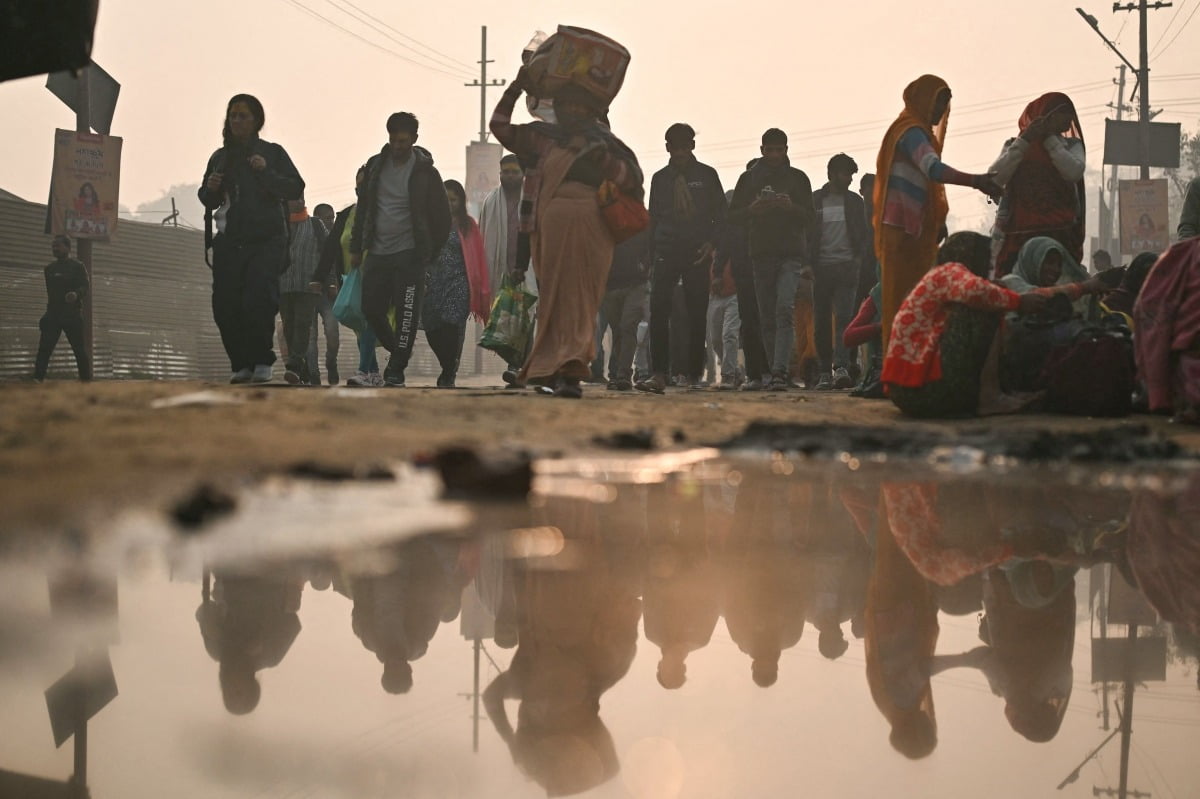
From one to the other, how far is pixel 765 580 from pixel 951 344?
4.47 m

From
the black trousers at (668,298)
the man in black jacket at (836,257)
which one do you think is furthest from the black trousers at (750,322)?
the man in black jacket at (836,257)

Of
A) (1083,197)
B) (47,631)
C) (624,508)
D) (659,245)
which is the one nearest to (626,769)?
(47,631)

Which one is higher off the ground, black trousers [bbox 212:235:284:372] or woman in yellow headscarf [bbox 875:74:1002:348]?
woman in yellow headscarf [bbox 875:74:1002:348]

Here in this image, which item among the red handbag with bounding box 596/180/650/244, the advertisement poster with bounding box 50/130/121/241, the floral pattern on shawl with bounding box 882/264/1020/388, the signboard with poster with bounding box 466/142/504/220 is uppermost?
the signboard with poster with bounding box 466/142/504/220

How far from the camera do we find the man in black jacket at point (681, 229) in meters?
11.4

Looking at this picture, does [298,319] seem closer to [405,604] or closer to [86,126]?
[86,126]

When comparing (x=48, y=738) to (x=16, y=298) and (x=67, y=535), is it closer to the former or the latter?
(x=67, y=535)

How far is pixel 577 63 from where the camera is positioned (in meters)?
7.95

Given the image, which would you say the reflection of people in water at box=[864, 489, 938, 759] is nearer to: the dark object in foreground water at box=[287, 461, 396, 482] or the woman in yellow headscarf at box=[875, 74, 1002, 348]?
the dark object in foreground water at box=[287, 461, 396, 482]

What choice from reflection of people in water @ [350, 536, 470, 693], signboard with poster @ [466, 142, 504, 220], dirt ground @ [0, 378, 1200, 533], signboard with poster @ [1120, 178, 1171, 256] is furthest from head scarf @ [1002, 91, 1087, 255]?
signboard with poster @ [466, 142, 504, 220]

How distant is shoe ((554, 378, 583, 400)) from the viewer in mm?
7953

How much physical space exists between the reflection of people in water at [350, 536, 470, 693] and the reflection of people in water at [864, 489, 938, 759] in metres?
0.58

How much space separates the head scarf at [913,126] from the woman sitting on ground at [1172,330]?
79.5 inches

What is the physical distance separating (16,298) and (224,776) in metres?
22.7
